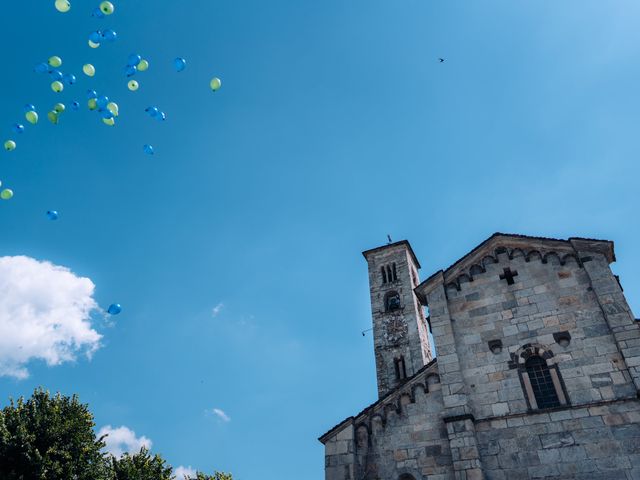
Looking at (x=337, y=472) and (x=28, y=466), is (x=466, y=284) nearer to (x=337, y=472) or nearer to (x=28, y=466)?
(x=337, y=472)

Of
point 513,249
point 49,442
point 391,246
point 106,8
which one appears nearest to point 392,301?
point 391,246

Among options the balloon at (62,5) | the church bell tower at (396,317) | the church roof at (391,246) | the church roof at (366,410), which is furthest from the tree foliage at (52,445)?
the church roof at (391,246)

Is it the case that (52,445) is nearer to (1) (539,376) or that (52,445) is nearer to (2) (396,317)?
(1) (539,376)

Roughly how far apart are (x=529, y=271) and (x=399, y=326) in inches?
896

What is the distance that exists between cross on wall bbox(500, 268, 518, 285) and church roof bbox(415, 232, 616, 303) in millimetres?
719

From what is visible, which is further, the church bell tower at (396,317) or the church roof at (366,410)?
the church bell tower at (396,317)

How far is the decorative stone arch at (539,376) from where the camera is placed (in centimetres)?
1338

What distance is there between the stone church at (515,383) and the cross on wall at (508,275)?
4 cm

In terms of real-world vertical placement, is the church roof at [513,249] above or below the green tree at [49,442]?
above

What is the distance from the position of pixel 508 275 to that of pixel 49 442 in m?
18.5

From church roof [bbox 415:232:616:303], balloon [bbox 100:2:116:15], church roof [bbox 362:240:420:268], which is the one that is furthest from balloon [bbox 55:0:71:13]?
church roof [bbox 362:240:420:268]

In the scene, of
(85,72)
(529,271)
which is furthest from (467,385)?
(85,72)

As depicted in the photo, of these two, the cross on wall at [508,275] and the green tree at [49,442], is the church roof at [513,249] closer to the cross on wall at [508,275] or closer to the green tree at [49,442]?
the cross on wall at [508,275]

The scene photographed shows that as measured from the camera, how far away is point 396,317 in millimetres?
38562
